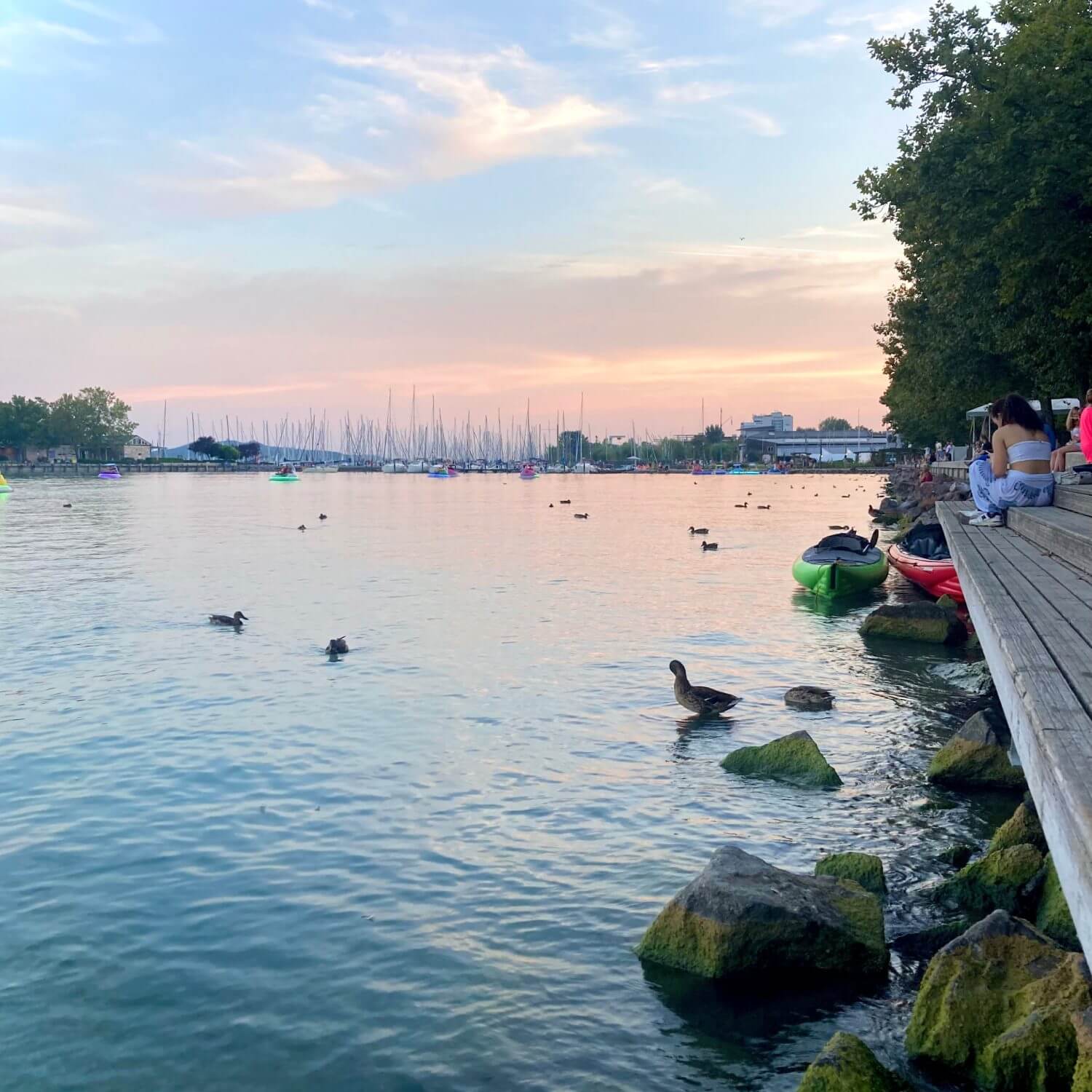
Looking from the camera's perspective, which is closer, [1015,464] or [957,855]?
[957,855]

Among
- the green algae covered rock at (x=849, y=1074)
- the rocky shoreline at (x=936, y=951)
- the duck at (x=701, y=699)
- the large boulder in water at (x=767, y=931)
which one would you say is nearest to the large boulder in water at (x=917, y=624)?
the duck at (x=701, y=699)

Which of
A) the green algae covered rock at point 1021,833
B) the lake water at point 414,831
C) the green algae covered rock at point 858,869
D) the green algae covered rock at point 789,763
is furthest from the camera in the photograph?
the green algae covered rock at point 789,763

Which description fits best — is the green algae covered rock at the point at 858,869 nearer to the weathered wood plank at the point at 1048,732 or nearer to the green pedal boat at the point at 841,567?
the weathered wood plank at the point at 1048,732

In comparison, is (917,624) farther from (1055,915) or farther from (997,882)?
(1055,915)

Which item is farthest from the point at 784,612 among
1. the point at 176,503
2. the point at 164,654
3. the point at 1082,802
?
the point at 176,503

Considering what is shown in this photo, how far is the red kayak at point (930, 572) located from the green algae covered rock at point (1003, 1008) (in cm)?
1974

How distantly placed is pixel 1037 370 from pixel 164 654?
2485 cm

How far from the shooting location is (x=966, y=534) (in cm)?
1814

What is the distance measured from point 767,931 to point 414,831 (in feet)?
15.0

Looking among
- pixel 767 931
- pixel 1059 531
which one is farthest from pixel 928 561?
pixel 767 931

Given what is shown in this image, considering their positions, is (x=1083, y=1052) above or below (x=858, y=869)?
above

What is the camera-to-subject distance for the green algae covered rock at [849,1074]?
6.04 meters

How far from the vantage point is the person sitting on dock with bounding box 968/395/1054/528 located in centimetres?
1702

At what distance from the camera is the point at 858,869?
9.44 m
